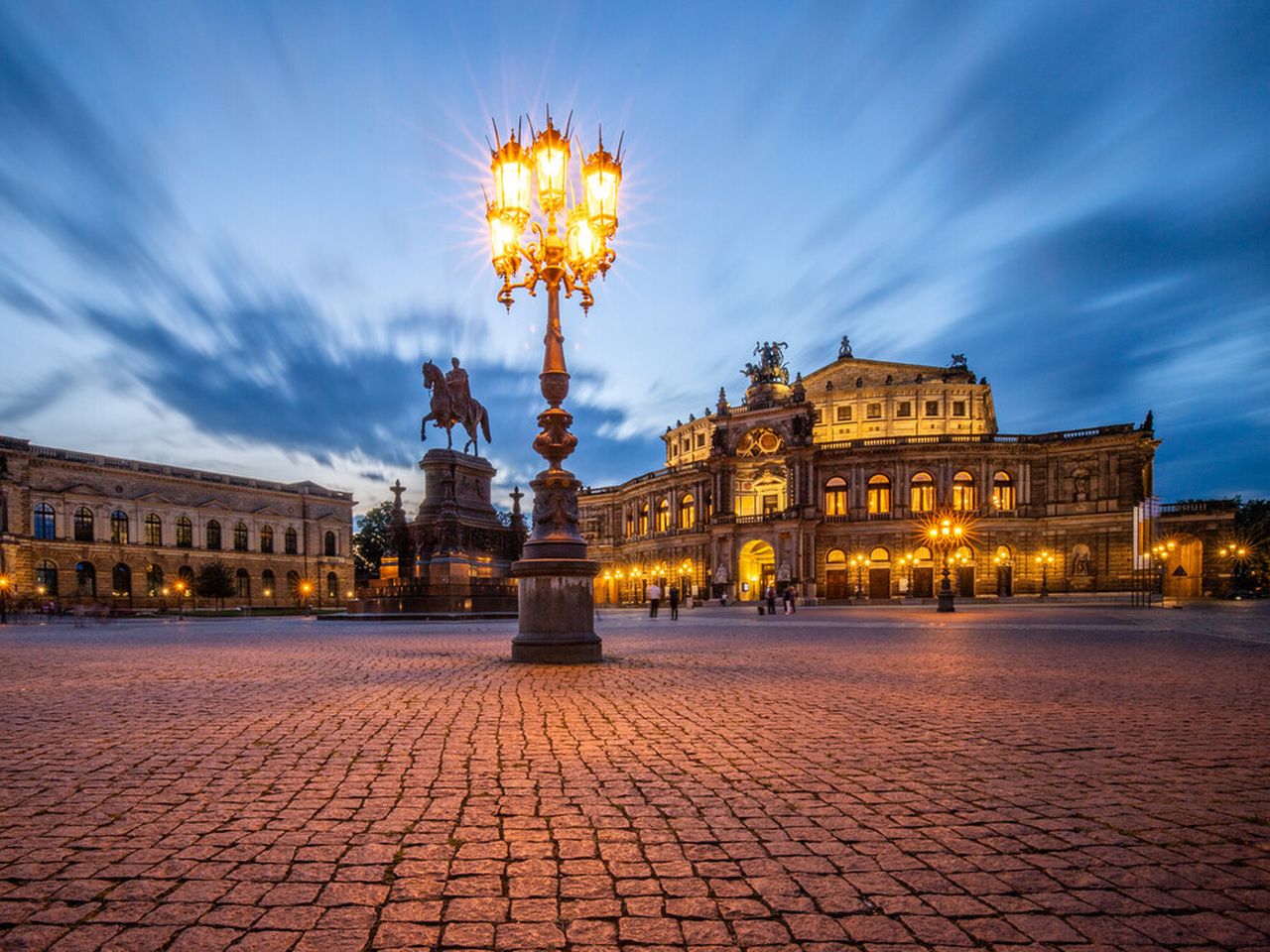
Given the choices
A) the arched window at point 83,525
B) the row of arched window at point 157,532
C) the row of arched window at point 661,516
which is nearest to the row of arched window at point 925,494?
the row of arched window at point 661,516

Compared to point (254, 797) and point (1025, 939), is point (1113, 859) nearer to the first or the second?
point (1025, 939)

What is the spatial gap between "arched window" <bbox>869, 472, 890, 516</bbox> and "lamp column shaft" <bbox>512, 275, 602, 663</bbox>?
52155 millimetres

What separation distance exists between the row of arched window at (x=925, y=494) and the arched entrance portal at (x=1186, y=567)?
15.7 m

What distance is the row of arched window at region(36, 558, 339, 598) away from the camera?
2335 inches

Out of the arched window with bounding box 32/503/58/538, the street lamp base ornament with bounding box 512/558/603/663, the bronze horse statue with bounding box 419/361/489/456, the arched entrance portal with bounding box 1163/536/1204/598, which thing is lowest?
the arched entrance portal with bounding box 1163/536/1204/598

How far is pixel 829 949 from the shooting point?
2447 millimetres

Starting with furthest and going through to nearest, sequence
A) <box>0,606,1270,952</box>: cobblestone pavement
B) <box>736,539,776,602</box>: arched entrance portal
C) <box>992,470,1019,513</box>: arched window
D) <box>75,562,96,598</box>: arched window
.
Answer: <box>736,539,776,602</box>: arched entrance portal → <box>75,562,96,598</box>: arched window → <box>992,470,1019,513</box>: arched window → <box>0,606,1270,952</box>: cobblestone pavement

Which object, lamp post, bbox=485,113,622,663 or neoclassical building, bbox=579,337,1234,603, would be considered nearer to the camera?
lamp post, bbox=485,113,622,663

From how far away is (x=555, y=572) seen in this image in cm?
1133

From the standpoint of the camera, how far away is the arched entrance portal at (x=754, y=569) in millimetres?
61750

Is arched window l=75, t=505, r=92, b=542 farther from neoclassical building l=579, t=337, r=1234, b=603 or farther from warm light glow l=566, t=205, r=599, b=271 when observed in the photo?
warm light glow l=566, t=205, r=599, b=271

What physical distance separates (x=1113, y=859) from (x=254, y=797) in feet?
15.4

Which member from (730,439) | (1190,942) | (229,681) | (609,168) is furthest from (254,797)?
(730,439)

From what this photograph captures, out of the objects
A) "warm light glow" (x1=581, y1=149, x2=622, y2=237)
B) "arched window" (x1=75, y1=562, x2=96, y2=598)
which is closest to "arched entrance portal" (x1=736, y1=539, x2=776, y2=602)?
"warm light glow" (x1=581, y1=149, x2=622, y2=237)
